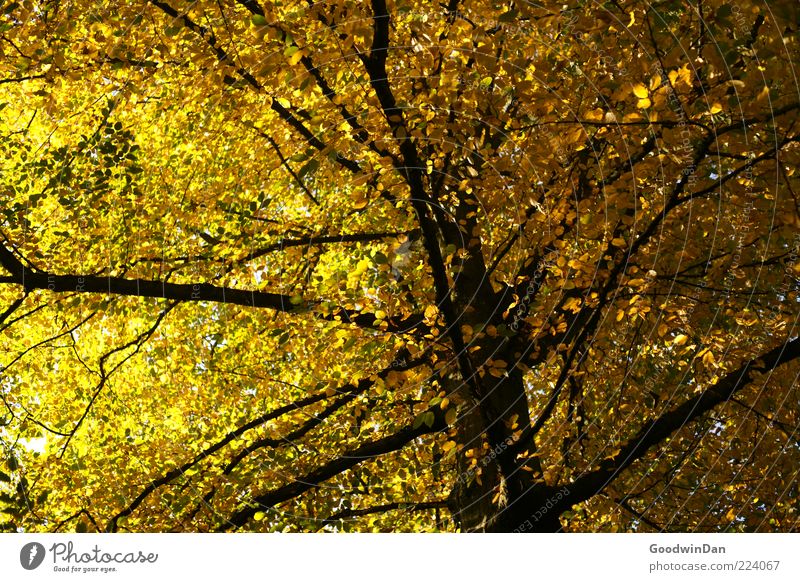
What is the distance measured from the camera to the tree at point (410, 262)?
6.25m

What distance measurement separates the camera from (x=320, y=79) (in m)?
8.22

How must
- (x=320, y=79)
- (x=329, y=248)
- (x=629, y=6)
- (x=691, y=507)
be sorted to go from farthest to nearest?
(x=329, y=248)
(x=691, y=507)
(x=320, y=79)
(x=629, y=6)

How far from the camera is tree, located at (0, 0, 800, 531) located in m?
6.25

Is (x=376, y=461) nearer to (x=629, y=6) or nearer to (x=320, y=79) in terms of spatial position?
(x=320, y=79)

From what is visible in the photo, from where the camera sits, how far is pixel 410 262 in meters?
9.34

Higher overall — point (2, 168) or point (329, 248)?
point (2, 168)

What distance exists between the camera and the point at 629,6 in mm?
6664

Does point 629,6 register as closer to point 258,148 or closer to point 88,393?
point 258,148

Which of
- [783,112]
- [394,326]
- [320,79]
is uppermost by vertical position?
[320,79]

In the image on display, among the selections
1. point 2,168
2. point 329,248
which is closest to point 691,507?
point 329,248

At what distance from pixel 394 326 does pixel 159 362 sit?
6.23m

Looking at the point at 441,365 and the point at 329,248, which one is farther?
the point at 329,248

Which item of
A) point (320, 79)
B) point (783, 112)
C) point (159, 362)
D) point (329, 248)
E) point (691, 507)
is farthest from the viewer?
point (159, 362)

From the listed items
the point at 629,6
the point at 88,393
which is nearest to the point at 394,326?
the point at 629,6
